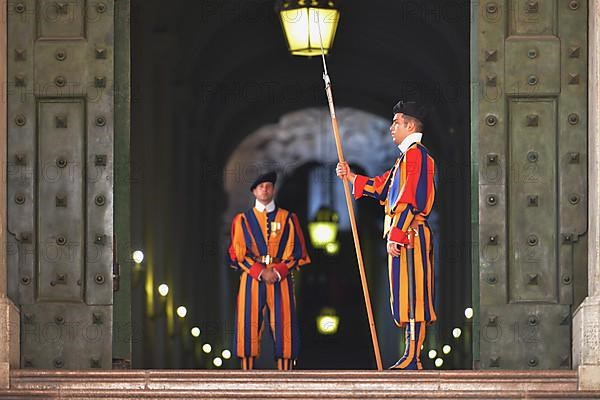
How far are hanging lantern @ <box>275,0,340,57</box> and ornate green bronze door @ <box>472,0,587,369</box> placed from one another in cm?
242

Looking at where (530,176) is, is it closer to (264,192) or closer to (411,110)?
(411,110)

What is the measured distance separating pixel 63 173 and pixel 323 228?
11396mm

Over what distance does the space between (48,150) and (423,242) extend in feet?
8.80

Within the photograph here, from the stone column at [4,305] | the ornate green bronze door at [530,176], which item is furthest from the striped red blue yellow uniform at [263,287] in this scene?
the stone column at [4,305]

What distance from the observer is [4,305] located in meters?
14.0

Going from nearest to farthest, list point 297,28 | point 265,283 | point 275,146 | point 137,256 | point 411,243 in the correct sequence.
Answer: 1. point 411,243
2. point 297,28
3. point 265,283
4. point 137,256
5. point 275,146

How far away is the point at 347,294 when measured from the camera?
92.0 feet

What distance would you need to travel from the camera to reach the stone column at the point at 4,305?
13805 millimetres

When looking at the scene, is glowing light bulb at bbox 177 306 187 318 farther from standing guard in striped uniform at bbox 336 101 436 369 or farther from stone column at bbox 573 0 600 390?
stone column at bbox 573 0 600 390

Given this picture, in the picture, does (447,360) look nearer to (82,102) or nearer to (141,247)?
(141,247)

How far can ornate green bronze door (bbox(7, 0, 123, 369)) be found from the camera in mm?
14625

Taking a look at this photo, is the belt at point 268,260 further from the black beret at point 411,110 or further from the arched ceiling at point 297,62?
the arched ceiling at point 297,62

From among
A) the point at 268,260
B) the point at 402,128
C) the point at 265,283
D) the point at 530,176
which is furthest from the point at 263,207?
the point at 530,176

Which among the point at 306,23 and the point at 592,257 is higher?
the point at 306,23
